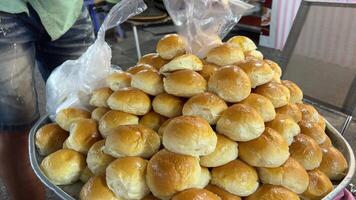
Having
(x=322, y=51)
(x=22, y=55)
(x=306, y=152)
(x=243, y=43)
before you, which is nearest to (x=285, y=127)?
(x=306, y=152)

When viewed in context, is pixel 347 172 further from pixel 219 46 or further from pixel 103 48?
pixel 103 48

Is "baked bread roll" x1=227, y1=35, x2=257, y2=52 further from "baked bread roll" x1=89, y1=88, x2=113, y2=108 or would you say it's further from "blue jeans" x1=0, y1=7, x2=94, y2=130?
"blue jeans" x1=0, y1=7, x2=94, y2=130

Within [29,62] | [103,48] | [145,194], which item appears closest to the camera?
[145,194]

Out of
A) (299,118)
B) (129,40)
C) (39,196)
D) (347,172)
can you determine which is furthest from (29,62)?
(129,40)

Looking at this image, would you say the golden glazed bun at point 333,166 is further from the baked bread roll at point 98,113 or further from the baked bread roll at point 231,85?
the baked bread roll at point 98,113

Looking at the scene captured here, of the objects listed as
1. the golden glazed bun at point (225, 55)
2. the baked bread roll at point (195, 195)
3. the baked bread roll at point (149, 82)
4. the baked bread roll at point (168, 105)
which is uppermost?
the golden glazed bun at point (225, 55)

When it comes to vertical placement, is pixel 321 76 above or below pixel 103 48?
below

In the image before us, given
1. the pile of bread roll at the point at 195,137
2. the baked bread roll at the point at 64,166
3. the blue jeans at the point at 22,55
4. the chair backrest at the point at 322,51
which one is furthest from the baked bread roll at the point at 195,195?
the chair backrest at the point at 322,51
